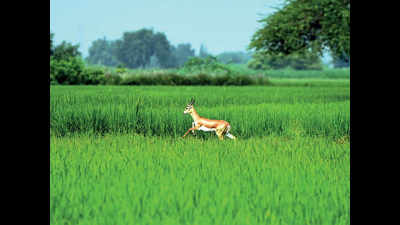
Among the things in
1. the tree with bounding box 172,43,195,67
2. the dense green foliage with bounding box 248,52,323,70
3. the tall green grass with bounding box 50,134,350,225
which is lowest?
the tall green grass with bounding box 50,134,350,225

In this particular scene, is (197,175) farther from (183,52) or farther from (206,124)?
(183,52)

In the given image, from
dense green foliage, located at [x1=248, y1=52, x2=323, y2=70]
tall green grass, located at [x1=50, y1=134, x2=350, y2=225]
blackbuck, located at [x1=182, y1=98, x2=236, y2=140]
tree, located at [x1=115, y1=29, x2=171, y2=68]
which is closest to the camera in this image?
tall green grass, located at [x1=50, y1=134, x2=350, y2=225]

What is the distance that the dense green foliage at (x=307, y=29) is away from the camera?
12.2 meters

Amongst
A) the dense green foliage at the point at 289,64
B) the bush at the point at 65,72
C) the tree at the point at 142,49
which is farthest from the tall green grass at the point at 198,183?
the dense green foliage at the point at 289,64

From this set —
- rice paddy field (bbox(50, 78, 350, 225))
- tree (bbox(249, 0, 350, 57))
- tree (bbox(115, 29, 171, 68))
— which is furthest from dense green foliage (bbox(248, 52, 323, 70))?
rice paddy field (bbox(50, 78, 350, 225))

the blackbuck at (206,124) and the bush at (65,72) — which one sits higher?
the bush at (65,72)

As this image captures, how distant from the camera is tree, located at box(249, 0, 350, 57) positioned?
12.2 m

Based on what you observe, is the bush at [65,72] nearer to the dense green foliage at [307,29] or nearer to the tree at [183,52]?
the dense green foliage at [307,29]

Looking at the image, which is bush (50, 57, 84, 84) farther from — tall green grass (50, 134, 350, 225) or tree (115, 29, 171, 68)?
tree (115, 29, 171, 68)

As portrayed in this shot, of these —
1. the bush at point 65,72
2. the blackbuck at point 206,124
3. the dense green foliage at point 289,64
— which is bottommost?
the blackbuck at point 206,124

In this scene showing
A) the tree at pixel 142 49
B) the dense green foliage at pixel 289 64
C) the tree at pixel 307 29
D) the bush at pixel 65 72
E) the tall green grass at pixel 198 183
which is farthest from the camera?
the dense green foliage at pixel 289 64
